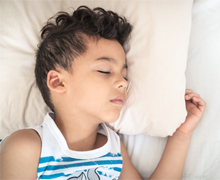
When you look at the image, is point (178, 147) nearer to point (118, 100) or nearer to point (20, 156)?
point (118, 100)

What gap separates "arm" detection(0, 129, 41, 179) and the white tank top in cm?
3

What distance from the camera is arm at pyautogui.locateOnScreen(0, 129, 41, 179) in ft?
2.78

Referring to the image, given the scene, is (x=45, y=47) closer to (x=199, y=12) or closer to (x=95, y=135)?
(x=95, y=135)

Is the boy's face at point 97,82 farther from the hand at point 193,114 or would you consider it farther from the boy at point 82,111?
the hand at point 193,114

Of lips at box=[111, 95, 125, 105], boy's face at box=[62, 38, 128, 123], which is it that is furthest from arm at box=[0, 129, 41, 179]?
lips at box=[111, 95, 125, 105]

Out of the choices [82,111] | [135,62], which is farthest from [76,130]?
[135,62]

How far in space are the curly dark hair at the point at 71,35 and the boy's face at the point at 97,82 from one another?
5 cm

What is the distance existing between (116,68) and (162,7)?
0.40m

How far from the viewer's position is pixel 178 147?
108 centimetres

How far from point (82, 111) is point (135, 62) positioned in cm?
36

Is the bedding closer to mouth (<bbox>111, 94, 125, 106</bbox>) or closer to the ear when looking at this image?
mouth (<bbox>111, 94, 125, 106</bbox>)

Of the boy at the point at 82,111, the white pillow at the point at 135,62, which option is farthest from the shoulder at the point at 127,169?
the white pillow at the point at 135,62

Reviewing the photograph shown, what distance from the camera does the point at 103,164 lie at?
3.30 feet

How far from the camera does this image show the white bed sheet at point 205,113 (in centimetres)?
107
